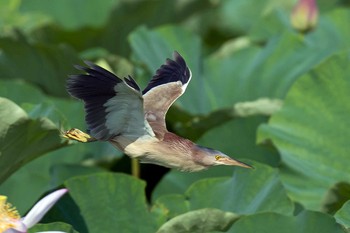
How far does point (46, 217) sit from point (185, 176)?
550mm

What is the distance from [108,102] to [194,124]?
0.93 m

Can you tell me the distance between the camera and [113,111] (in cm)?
179

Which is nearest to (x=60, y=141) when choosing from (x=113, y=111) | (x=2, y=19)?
(x=113, y=111)

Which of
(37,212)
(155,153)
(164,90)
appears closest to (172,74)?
(164,90)

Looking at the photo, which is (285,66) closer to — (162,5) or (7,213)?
(162,5)

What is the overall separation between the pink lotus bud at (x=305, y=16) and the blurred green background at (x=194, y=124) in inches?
1.9

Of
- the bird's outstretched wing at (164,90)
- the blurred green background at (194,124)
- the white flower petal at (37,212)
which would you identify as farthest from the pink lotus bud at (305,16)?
the white flower petal at (37,212)

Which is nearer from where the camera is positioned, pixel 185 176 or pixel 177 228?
pixel 177 228

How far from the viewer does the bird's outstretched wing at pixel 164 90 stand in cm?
194

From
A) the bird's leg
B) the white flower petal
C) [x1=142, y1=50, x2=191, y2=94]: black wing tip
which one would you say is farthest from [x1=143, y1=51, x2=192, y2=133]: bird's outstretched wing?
the white flower petal

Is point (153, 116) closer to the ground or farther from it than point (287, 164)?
farther from it

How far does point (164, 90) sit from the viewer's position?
202 cm

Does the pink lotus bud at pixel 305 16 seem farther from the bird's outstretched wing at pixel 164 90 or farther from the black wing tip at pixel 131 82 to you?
the black wing tip at pixel 131 82

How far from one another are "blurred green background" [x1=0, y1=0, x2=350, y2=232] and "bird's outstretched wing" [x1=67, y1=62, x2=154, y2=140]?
172 mm
